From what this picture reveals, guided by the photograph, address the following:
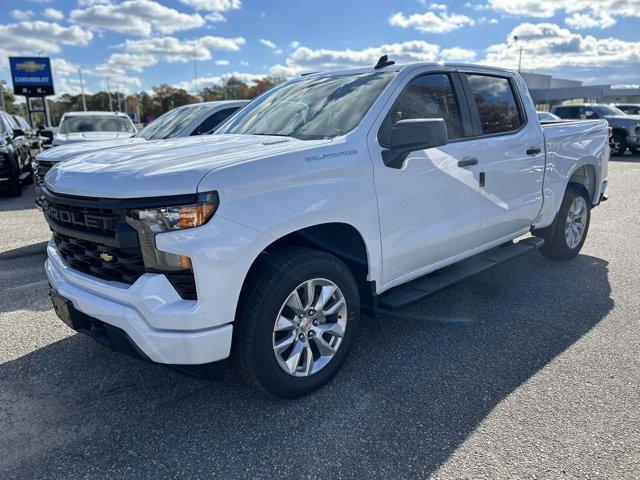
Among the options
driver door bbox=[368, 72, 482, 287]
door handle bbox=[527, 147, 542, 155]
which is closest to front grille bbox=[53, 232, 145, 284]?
driver door bbox=[368, 72, 482, 287]

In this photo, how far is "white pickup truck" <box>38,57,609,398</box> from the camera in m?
2.45

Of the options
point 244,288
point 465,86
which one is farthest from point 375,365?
point 465,86

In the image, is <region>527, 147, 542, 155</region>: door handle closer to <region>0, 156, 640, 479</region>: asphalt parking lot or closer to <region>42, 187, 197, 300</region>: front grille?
<region>0, 156, 640, 479</region>: asphalt parking lot

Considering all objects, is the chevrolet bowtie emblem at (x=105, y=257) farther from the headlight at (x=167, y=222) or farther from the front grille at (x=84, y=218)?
the headlight at (x=167, y=222)

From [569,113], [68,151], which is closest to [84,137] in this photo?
[68,151]

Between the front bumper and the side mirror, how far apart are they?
1474 millimetres

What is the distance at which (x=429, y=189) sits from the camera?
11.3 feet

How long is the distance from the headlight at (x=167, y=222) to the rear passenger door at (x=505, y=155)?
240 cm

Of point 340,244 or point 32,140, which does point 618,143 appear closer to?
point 340,244

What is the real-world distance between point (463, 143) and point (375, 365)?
1769 millimetres

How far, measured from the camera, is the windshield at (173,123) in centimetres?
771

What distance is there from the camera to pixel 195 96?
305 feet

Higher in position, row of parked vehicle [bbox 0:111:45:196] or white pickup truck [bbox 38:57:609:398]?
row of parked vehicle [bbox 0:111:45:196]

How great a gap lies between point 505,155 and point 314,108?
5.55 ft
